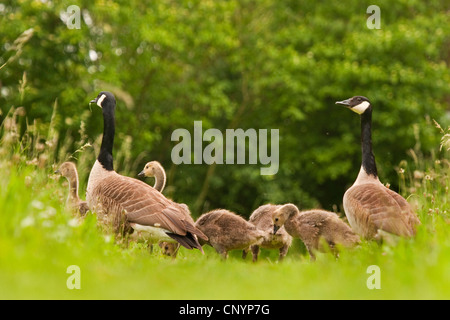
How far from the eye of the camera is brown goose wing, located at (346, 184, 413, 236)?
22.9ft

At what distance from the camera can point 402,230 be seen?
6879 millimetres

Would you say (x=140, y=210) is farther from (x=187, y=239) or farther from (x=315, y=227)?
(x=315, y=227)

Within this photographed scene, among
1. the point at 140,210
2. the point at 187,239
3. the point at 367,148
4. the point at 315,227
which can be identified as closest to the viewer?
the point at 187,239

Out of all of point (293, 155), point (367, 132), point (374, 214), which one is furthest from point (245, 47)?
point (374, 214)

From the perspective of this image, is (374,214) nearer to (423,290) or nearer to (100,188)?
(423,290)

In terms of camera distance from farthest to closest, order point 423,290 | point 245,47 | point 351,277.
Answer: point 245,47 < point 351,277 < point 423,290

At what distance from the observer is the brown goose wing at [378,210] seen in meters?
6.98

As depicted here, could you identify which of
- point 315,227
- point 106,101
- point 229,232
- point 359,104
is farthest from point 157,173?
point 359,104

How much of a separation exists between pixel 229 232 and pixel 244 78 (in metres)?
19.3

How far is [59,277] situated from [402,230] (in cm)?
388

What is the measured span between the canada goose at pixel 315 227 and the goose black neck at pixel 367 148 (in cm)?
89

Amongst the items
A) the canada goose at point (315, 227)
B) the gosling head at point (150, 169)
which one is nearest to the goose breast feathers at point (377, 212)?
the canada goose at point (315, 227)

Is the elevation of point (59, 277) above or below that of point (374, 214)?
below

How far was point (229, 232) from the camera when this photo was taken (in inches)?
336
